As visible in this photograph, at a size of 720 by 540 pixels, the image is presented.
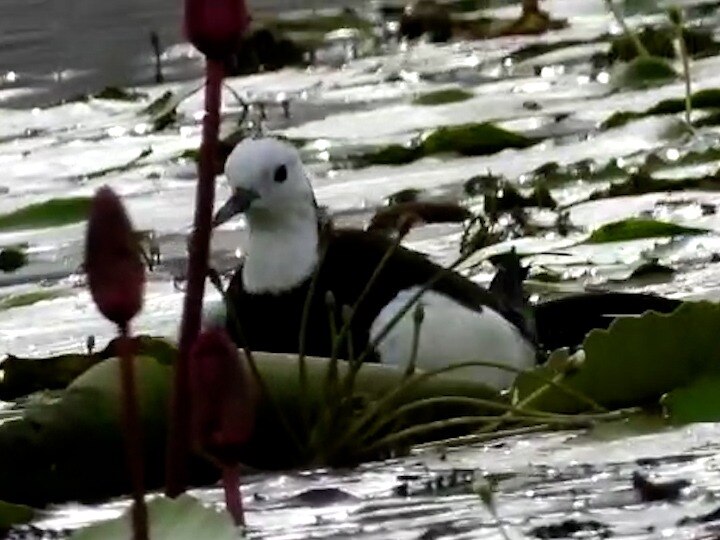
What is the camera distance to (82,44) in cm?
818

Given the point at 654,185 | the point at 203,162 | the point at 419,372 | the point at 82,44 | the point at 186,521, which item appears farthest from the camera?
the point at 82,44

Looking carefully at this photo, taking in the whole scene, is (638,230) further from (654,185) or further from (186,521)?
(186,521)

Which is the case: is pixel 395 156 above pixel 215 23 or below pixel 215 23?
below

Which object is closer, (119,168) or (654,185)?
(654,185)

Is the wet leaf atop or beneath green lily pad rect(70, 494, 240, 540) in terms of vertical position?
beneath

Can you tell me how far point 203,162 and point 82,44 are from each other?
7039 mm

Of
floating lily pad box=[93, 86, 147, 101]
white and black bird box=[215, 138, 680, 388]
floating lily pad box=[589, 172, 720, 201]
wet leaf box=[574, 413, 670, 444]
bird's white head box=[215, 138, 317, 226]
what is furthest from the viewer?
floating lily pad box=[93, 86, 147, 101]

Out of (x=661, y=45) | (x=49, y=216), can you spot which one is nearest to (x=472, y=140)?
(x=49, y=216)

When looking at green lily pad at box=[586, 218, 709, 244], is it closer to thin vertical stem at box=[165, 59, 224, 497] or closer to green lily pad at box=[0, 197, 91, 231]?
green lily pad at box=[0, 197, 91, 231]

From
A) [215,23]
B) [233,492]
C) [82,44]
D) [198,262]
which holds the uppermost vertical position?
[215,23]

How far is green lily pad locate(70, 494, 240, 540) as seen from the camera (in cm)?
134

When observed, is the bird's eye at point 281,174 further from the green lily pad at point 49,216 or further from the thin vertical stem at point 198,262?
the thin vertical stem at point 198,262

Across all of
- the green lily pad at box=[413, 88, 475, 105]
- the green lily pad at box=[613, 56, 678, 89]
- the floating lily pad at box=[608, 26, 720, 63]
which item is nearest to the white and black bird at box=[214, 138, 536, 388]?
the green lily pad at box=[413, 88, 475, 105]

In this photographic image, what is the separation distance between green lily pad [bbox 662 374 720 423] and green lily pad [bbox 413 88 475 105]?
3532 mm
